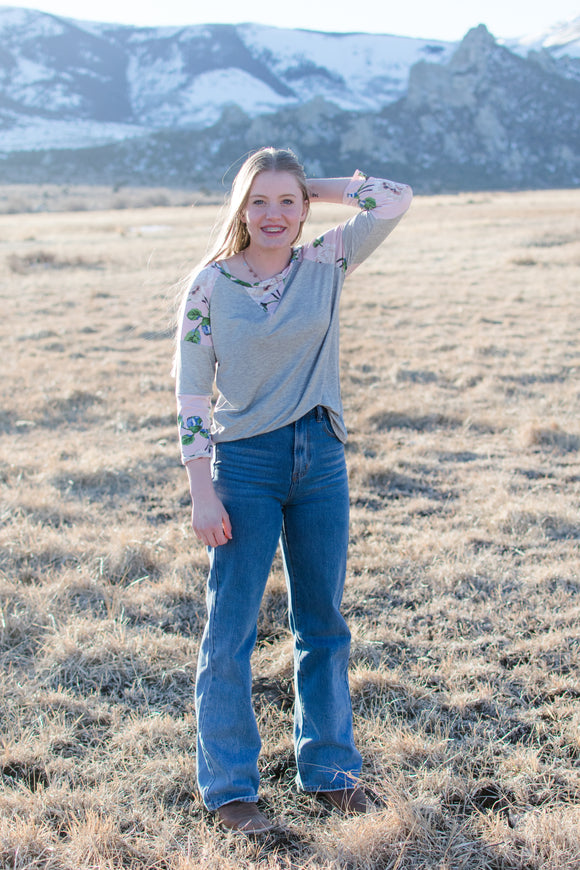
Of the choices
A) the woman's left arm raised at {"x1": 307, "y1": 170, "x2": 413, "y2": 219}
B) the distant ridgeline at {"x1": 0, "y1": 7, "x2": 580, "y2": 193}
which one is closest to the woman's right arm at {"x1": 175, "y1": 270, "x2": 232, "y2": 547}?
the woman's left arm raised at {"x1": 307, "y1": 170, "x2": 413, "y2": 219}

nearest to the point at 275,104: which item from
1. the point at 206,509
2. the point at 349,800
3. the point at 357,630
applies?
the point at 357,630

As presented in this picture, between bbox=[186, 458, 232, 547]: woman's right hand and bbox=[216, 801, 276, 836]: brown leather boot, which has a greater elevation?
bbox=[186, 458, 232, 547]: woman's right hand

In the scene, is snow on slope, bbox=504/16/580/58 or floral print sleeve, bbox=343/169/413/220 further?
snow on slope, bbox=504/16/580/58

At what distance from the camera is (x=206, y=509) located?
2.22 m

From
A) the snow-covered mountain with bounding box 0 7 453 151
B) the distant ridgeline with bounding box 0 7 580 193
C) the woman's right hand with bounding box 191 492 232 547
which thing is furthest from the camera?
the snow-covered mountain with bounding box 0 7 453 151

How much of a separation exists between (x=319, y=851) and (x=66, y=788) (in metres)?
0.89

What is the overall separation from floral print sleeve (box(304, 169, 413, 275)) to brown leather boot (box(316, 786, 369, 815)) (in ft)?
5.79

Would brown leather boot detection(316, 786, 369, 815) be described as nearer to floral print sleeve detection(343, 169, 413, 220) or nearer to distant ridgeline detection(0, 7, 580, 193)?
floral print sleeve detection(343, 169, 413, 220)

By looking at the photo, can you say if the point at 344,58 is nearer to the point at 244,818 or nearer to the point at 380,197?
the point at 380,197

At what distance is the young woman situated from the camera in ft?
7.36

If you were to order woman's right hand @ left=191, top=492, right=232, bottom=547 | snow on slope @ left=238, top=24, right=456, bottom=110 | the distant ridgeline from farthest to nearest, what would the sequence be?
snow on slope @ left=238, top=24, right=456, bottom=110
the distant ridgeline
woman's right hand @ left=191, top=492, right=232, bottom=547

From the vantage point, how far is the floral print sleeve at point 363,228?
2391mm

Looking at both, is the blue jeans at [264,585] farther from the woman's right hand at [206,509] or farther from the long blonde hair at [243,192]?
the long blonde hair at [243,192]

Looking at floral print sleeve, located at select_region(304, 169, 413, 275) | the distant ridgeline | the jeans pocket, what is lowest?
the jeans pocket
